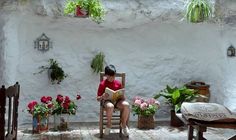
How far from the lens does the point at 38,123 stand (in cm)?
485

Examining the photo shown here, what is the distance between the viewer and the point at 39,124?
4852 mm

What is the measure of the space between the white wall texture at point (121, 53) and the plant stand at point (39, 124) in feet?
2.49

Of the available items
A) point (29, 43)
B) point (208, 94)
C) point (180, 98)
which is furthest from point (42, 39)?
point (208, 94)

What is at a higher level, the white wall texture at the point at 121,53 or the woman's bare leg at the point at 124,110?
the white wall texture at the point at 121,53

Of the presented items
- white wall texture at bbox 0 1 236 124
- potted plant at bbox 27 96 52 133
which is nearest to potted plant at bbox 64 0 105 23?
white wall texture at bbox 0 1 236 124

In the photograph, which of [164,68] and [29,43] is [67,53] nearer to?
[29,43]

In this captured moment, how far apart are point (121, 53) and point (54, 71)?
1.15 metres

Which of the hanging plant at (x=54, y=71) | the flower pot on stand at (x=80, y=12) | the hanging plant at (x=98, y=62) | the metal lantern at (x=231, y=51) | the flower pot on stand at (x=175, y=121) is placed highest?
the flower pot on stand at (x=80, y=12)

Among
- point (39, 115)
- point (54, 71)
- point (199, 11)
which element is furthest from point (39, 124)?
point (199, 11)

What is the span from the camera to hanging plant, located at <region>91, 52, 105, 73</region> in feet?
18.6

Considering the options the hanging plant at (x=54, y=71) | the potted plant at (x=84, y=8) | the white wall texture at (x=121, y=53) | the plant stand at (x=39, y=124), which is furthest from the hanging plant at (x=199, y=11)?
the plant stand at (x=39, y=124)

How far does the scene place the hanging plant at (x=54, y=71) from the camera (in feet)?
18.1

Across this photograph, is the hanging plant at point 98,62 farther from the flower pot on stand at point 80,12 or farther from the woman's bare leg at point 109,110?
the woman's bare leg at point 109,110

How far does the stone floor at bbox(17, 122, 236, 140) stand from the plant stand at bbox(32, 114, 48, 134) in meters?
0.09
